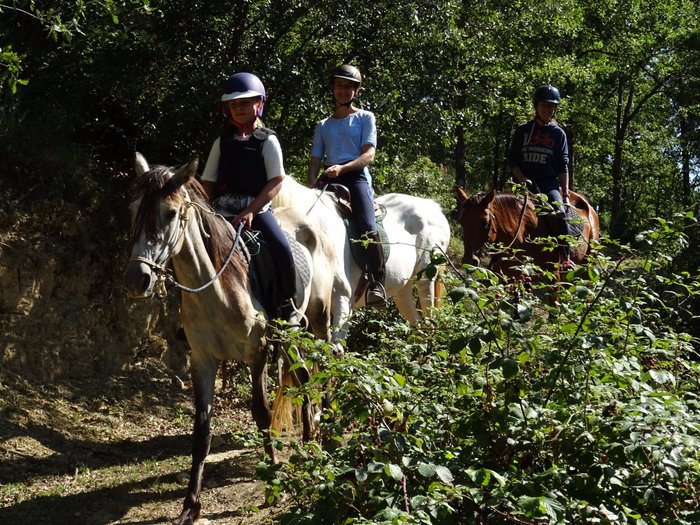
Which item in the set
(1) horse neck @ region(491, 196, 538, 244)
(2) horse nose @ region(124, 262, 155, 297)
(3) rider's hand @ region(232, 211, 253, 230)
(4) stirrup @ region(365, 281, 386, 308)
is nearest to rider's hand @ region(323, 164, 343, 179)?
(4) stirrup @ region(365, 281, 386, 308)

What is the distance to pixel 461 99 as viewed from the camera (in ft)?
40.7

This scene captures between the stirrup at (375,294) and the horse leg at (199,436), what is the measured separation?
234cm

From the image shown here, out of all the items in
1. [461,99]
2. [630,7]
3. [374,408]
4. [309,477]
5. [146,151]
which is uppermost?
[630,7]

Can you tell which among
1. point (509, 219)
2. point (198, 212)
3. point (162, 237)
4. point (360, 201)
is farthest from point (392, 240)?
point (162, 237)

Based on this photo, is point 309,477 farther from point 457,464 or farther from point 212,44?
point 212,44

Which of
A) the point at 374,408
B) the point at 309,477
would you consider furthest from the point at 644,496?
the point at 309,477

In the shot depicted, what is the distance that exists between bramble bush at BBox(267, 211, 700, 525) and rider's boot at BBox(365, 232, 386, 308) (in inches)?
145

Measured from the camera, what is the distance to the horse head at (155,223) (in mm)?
5094

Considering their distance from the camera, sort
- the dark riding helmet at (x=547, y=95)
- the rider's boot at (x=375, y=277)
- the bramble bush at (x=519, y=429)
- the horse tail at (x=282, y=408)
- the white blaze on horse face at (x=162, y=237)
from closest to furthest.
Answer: the bramble bush at (x=519, y=429) < the white blaze on horse face at (x=162, y=237) < the horse tail at (x=282, y=408) < the rider's boot at (x=375, y=277) < the dark riding helmet at (x=547, y=95)

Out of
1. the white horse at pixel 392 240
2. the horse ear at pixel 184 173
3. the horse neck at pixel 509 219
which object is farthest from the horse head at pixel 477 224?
the horse ear at pixel 184 173

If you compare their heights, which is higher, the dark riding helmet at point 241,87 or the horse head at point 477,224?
the dark riding helmet at point 241,87

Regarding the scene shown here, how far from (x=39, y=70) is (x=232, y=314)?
5274mm

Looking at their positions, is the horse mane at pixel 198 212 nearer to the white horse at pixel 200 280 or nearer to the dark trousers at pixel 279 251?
the white horse at pixel 200 280

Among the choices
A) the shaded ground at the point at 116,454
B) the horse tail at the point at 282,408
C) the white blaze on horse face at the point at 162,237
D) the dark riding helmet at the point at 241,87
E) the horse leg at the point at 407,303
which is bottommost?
the shaded ground at the point at 116,454
